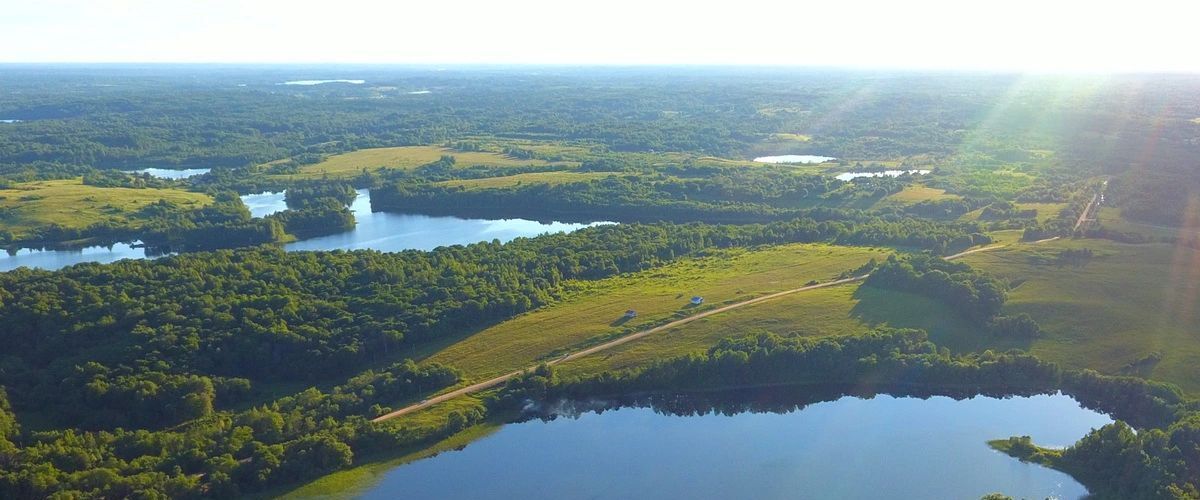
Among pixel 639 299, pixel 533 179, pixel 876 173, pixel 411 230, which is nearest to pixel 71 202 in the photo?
pixel 411 230

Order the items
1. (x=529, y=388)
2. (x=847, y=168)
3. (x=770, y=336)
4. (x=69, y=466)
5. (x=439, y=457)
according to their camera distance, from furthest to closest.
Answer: (x=847, y=168), (x=770, y=336), (x=529, y=388), (x=439, y=457), (x=69, y=466)

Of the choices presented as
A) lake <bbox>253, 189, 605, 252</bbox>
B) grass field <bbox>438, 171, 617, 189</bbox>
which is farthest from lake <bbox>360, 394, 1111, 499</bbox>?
grass field <bbox>438, 171, 617, 189</bbox>

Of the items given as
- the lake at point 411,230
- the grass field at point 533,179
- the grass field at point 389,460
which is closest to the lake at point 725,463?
the grass field at point 389,460

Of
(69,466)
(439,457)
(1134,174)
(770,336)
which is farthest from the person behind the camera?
(1134,174)

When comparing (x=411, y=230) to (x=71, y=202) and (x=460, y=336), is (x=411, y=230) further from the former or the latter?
(x=460, y=336)

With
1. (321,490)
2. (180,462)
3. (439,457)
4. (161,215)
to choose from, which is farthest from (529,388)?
(161,215)

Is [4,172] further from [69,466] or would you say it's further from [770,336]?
[770,336]

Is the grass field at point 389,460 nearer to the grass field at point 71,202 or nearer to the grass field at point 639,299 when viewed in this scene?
the grass field at point 639,299

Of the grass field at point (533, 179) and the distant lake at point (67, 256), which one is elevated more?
the grass field at point (533, 179)
